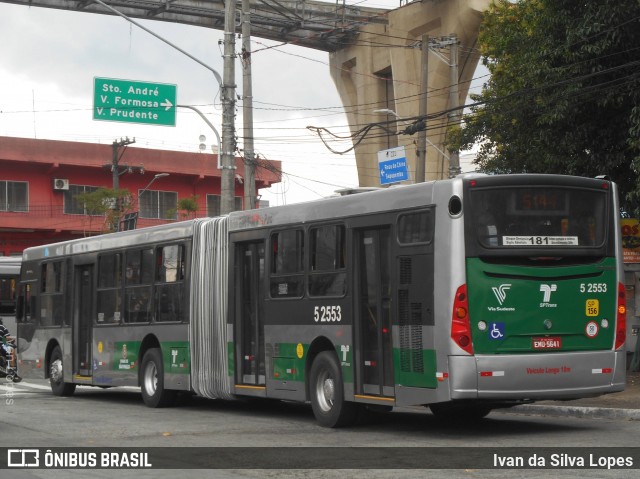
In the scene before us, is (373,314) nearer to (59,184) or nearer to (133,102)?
(133,102)

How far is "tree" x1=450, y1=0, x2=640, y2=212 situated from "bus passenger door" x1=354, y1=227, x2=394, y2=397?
22.3 feet

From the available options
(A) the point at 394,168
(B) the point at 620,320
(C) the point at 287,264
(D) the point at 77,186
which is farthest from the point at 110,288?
(D) the point at 77,186

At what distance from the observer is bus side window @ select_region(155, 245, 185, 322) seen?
63.1 feet

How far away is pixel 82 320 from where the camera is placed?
22.4 m

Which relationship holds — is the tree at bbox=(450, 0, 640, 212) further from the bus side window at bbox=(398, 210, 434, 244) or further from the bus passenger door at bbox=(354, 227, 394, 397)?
the bus side window at bbox=(398, 210, 434, 244)

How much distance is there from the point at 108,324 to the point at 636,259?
12.4 meters

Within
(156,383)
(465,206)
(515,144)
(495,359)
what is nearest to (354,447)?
(495,359)

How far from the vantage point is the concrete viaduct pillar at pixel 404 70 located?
54.3 meters

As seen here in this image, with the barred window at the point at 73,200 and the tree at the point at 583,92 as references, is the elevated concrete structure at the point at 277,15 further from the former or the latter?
the tree at the point at 583,92

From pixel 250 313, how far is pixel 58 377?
24.5ft

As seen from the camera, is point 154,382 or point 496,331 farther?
point 154,382

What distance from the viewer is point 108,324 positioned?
21297mm

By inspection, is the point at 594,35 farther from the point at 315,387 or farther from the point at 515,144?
the point at 315,387

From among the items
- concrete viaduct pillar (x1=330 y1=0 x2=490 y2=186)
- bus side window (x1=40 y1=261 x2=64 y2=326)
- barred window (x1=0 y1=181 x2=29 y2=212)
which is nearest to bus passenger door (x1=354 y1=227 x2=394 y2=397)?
bus side window (x1=40 y1=261 x2=64 y2=326)
